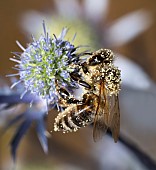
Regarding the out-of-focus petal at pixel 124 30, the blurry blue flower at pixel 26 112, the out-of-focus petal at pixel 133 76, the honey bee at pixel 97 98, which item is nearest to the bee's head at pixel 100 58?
the honey bee at pixel 97 98

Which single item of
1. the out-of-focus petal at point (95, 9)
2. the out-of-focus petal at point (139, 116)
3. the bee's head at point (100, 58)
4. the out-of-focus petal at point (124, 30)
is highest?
the out-of-focus petal at point (95, 9)

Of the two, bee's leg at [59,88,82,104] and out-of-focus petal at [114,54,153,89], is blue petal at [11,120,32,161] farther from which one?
out-of-focus petal at [114,54,153,89]

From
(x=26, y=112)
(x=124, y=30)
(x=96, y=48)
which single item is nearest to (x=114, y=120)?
(x=26, y=112)

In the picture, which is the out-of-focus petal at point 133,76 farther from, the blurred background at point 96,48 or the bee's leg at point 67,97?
the bee's leg at point 67,97

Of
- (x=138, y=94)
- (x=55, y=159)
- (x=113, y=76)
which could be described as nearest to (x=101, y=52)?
(x=113, y=76)

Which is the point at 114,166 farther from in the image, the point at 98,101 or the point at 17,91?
the point at 98,101
